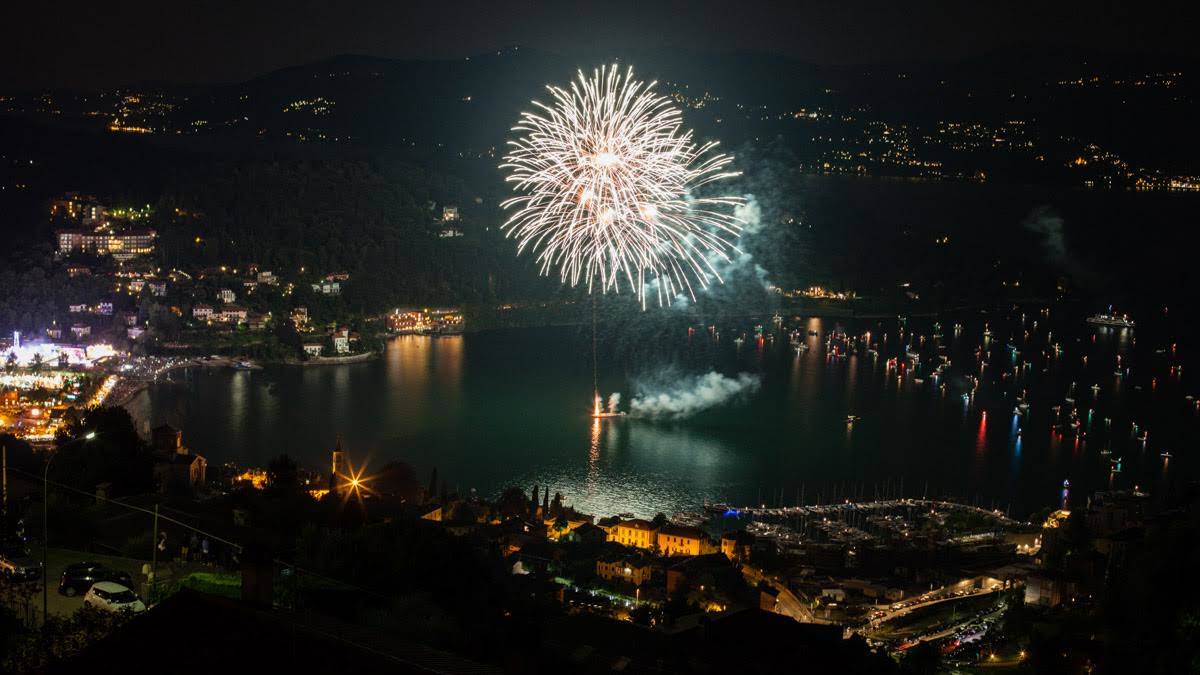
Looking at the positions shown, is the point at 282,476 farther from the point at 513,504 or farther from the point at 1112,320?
the point at 1112,320

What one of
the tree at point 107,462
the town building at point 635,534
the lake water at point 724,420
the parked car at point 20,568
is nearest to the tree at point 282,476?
the tree at point 107,462

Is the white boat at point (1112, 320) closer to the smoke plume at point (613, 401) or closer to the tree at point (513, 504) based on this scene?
the smoke plume at point (613, 401)

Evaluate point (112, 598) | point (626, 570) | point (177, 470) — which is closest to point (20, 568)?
point (112, 598)

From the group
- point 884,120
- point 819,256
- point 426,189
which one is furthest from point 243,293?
point 884,120

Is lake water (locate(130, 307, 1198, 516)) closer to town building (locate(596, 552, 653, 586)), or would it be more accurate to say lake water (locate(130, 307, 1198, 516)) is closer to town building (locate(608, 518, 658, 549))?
town building (locate(608, 518, 658, 549))

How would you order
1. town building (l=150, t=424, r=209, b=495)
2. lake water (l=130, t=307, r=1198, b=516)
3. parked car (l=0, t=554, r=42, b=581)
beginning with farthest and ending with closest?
lake water (l=130, t=307, r=1198, b=516), town building (l=150, t=424, r=209, b=495), parked car (l=0, t=554, r=42, b=581)

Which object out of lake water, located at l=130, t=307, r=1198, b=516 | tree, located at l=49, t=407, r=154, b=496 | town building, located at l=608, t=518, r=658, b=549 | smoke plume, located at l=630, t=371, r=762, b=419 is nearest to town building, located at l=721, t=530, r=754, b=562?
town building, located at l=608, t=518, r=658, b=549
